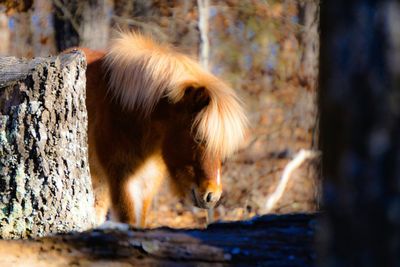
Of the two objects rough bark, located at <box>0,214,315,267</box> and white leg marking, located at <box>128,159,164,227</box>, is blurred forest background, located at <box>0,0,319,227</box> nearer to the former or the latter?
white leg marking, located at <box>128,159,164,227</box>

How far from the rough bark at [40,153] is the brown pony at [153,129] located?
61.1 inches

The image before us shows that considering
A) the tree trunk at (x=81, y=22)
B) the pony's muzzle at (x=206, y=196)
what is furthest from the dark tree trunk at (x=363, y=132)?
the tree trunk at (x=81, y=22)

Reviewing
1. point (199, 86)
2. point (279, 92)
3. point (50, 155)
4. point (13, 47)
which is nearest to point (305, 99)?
point (279, 92)

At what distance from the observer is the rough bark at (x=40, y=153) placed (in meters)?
3.89

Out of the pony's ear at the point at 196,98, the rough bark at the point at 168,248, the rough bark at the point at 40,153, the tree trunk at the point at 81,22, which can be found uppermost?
the tree trunk at the point at 81,22

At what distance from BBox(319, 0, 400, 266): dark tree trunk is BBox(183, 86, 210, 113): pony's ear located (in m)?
3.90

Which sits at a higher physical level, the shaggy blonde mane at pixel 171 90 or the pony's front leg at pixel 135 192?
the shaggy blonde mane at pixel 171 90

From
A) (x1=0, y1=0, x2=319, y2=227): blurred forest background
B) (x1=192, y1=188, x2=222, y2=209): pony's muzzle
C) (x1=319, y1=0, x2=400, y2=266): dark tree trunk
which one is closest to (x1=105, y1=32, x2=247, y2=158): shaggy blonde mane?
(x1=192, y1=188, x2=222, y2=209): pony's muzzle

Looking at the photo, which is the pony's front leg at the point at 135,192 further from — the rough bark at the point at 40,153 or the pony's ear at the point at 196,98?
the rough bark at the point at 40,153

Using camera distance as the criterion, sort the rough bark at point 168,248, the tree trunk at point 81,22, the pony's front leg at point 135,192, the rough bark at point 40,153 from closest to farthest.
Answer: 1. the rough bark at point 168,248
2. the rough bark at point 40,153
3. the pony's front leg at point 135,192
4. the tree trunk at point 81,22

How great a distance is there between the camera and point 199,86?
18.8 feet

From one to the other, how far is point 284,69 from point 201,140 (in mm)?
7401

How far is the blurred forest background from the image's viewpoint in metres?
10.9

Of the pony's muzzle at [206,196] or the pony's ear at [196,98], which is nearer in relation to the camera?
the pony's muzzle at [206,196]
